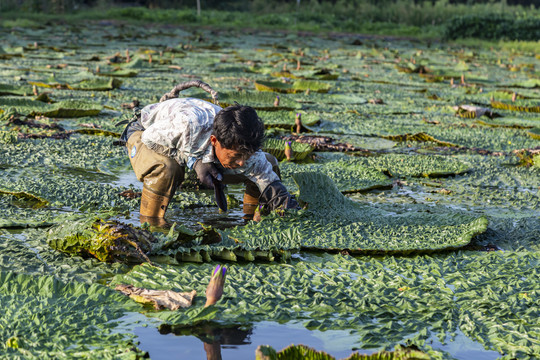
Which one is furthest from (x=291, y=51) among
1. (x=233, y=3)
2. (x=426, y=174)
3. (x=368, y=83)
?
(x=233, y=3)

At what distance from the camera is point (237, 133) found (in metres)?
2.74

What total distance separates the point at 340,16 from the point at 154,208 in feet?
87.6

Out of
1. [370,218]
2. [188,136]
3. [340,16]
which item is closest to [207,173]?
[188,136]

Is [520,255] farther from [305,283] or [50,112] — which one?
[50,112]

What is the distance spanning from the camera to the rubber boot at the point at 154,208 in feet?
9.94

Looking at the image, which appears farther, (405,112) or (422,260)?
(405,112)

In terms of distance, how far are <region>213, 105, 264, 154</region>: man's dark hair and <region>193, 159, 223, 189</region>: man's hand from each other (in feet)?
0.51

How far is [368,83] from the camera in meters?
10.2

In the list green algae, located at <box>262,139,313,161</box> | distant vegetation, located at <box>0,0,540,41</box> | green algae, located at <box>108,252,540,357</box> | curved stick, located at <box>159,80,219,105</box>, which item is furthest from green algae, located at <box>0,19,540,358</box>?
distant vegetation, located at <box>0,0,540,41</box>

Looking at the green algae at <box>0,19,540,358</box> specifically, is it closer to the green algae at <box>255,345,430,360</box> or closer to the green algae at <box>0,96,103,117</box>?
the green algae at <box>0,96,103,117</box>

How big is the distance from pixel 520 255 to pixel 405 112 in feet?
15.2

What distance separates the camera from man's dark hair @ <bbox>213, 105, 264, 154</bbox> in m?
2.74

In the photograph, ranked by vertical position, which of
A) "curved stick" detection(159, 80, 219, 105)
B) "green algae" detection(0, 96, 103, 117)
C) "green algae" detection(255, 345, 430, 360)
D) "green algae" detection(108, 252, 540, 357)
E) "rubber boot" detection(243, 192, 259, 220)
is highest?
"curved stick" detection(159, 80, 219, 105)

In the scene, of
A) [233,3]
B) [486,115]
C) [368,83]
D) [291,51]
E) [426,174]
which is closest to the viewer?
[426,174]
